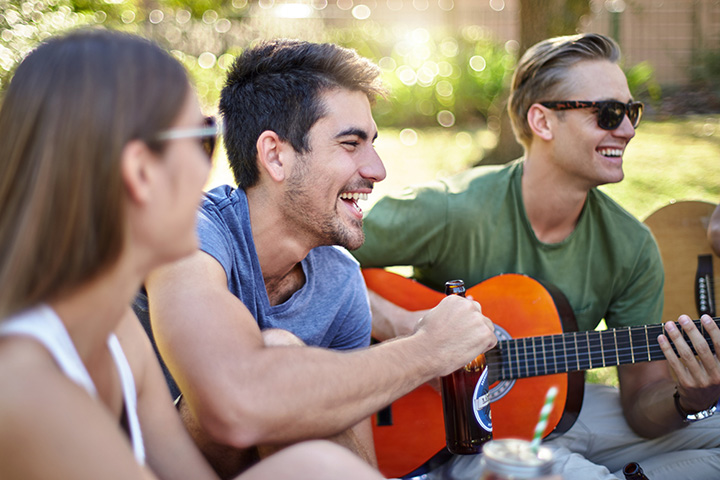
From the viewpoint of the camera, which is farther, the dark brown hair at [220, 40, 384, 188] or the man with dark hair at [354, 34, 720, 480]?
the man with dark hair at [354, 34, 720, 480]

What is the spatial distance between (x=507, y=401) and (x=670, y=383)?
75 centimetres

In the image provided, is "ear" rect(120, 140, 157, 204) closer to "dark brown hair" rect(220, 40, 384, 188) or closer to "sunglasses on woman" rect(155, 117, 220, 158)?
"sunglasses on woman" rect(155, 117, 220, 158)

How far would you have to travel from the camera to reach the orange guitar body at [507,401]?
3164mm

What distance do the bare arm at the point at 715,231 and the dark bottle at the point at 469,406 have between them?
174 cm

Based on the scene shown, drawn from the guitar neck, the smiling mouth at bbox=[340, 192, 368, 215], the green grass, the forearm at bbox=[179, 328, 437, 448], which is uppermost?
the smiling mouth at bbox=[340, 192, 368, 215]

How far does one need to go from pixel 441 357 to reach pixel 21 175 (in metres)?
1.48

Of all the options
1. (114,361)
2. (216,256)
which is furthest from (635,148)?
(114,361)

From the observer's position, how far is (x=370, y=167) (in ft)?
8.86

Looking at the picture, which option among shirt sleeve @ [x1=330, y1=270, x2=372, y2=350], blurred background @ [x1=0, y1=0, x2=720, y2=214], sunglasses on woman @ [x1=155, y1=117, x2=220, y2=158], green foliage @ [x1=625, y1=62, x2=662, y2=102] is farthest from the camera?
green foliage @ [x1=625, y1=62, x2=662, y2=102]

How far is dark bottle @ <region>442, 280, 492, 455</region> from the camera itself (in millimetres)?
2727

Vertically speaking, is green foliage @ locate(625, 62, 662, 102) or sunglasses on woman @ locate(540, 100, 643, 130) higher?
sunglasses on woman @ locate(540, 100, 643, 130)

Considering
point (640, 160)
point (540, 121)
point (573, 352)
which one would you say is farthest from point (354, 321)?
point (640, 160)

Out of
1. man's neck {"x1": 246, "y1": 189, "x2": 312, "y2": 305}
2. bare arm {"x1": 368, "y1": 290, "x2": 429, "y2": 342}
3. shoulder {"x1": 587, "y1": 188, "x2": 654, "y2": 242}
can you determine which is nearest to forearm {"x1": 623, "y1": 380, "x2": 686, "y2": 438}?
shoulder {"x1": 587, "y1": 188, "x2": 654, "y2": 242}

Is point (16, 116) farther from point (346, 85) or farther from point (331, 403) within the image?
point (346, 85)
